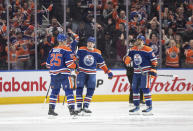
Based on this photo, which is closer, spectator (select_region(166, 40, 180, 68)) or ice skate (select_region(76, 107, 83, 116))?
ice skate (select_region(76, 107, 83, 116))

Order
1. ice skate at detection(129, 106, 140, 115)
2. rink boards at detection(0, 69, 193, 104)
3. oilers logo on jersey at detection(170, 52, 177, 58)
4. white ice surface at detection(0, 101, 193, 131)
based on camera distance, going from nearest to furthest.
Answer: white ice surface at detection(0, 101, 193, 131)
ice skate at detection(129, 106, 140, 115)
rink boards at detection(0, 69, 193, 104)
oilers logo on jersey at detection(170, 52, 177, 58)

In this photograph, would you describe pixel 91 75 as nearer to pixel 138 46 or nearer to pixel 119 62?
pixel 138 46

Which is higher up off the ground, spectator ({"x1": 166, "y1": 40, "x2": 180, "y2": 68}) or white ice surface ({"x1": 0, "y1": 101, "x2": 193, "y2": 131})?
spectator ({"x1": 166, "y1": 40, "x2": 180, "y2": 68})

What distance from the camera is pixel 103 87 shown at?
466 inches

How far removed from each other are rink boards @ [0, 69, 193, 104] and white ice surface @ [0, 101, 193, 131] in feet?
2.13

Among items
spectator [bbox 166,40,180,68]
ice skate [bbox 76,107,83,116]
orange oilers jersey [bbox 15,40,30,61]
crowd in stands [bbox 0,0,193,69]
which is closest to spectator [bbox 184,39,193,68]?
crowd in stands [bbox 0,0,193,69]

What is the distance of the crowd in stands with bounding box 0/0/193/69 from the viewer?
42.0 ft

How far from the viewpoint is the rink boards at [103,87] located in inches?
447

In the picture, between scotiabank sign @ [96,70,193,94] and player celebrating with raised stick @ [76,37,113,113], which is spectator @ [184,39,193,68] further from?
player celebrating with raised stick @ [76,37,113,113]

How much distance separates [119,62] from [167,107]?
2926mm

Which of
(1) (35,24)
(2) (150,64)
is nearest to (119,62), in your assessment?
(1) (35,24)

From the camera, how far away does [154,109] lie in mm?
9914

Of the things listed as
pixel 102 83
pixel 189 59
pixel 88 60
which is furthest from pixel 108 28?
pixel 88 60

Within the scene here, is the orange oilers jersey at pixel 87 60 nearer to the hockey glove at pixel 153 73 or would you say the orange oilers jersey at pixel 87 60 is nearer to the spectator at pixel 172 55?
the hockey glove at pixel 153 73
